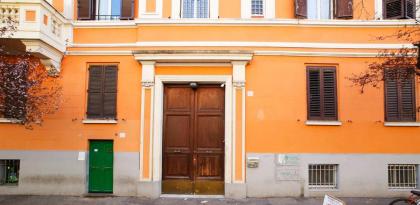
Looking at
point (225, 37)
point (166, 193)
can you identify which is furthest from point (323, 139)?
point (166, 193)

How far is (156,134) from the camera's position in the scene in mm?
11188

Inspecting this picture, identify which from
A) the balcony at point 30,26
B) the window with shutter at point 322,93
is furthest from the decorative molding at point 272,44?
the balcony at point 30,26

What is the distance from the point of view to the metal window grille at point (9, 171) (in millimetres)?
11586

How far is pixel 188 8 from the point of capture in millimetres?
11898

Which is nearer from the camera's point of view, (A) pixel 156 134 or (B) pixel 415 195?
(B) pixel 415 195

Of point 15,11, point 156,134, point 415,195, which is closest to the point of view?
point 415,195

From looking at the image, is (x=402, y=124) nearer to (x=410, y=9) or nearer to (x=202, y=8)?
(x=410, y=9)

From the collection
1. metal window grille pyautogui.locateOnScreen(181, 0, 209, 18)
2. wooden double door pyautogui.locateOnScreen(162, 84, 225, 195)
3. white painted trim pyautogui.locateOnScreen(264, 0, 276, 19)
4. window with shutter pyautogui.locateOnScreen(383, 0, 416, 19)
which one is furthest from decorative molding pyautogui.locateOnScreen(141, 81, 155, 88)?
window with shutter pyautogui.locateOnScreen(383, 0, 416, 19)

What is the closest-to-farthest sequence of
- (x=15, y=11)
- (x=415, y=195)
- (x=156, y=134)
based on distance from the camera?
(x=415, y=195) → (x=15, y=11) → (x=156, y=134)

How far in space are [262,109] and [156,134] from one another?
3.04 meters

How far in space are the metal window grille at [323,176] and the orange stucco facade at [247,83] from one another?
0.43m

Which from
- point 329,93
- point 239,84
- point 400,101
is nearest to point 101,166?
point 239,84

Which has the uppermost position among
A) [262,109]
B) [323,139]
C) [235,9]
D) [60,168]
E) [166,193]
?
[235,9]

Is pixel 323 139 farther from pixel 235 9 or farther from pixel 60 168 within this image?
pixel 60 168
